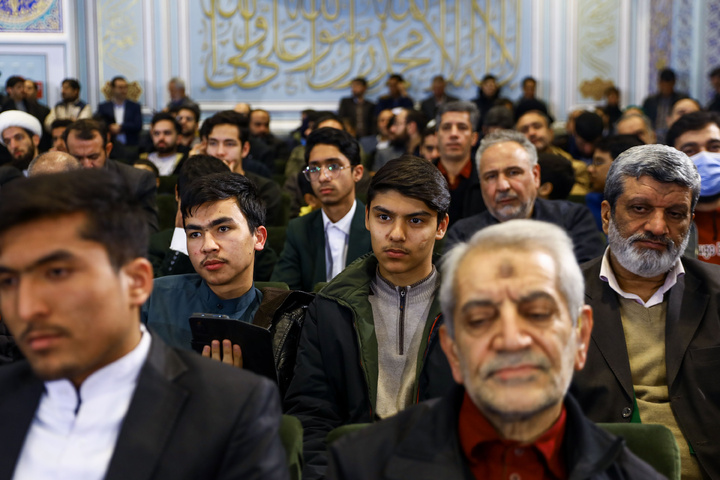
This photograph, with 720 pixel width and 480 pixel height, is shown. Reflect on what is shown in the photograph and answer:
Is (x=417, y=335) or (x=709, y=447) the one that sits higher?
(x=417, y=335)

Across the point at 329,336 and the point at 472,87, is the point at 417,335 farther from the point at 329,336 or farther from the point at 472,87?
the point at 472,87

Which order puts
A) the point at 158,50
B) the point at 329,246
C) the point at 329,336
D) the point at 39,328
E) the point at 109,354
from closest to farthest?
the point at 39,328 < the point at 109,354 < the point at 329,336 < the point at 329,246 < the point at 158,50

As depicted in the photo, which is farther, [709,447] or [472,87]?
[472,87]

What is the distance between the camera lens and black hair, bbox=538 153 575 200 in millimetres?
4512

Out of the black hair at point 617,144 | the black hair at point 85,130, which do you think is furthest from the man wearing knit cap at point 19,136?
the black hair at point 617,144

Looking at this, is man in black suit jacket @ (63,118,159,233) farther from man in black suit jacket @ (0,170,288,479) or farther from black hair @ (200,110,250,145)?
man in black suit jacket @ (0,170,288,479)

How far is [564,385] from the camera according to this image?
1.42m

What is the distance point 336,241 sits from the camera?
384 cm

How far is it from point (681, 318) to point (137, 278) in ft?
5.17

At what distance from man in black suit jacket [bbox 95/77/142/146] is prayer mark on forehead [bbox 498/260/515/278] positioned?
9.72 metres

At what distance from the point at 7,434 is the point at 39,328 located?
262 mm

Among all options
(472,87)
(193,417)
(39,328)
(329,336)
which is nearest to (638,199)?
(329,336)

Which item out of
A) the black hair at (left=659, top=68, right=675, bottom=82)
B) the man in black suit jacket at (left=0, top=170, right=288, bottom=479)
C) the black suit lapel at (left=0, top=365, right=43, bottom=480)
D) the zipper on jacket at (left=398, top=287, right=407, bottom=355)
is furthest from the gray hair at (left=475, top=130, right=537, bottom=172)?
the black hair at (left=659, top=68, right=675, bottom=82)

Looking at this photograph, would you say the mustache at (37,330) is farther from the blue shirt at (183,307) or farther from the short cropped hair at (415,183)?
the short cropped hair at (415,183)
